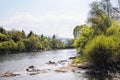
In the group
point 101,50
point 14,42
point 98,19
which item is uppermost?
point 98,19

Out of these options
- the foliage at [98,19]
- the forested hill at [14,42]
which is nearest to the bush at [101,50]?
the foliage at [98,19]

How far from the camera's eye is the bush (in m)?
60.4

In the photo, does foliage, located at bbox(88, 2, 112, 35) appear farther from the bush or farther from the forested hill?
the forested hill

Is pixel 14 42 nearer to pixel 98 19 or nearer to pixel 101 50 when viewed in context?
pixel 98 19

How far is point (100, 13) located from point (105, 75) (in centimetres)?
2707

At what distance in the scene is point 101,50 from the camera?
60.5 m

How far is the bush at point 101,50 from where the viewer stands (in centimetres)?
6038

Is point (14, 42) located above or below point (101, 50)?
above

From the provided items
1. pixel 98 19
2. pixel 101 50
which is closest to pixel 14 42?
pixel 98 19

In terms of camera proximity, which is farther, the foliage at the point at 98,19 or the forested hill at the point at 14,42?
the forested hill at the point at 14,42

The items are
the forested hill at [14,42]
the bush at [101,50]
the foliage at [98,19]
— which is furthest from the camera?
the forested hill at [14,42]

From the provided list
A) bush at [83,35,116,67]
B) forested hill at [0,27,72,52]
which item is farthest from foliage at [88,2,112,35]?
forested hill at [0,27,72,52]

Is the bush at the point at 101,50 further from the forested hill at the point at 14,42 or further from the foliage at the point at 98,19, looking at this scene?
the forested hill at the point at 14,42

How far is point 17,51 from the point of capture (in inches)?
7032
